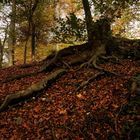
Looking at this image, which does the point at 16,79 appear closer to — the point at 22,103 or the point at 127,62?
the point at 22,103

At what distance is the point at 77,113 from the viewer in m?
6.84

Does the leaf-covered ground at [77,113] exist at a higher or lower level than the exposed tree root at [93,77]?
lower

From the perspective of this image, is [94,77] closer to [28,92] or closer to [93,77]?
[93,77]

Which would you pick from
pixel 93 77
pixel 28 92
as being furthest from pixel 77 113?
pixel 93 77

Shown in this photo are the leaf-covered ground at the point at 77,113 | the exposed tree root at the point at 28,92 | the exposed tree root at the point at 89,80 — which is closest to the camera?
the leaf-covered ground at the point at 77,113

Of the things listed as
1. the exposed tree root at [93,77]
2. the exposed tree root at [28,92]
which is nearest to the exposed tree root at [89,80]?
the exposed tree root at [93,77]

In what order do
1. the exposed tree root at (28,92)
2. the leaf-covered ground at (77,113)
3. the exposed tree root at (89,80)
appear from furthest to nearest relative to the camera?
the exposed tree root at (89,80) < the exposed tree root at (28,92) < the leaf-covered ground at (77,113)

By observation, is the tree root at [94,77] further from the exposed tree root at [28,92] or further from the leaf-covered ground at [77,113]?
the exposed tree root at [28,92]

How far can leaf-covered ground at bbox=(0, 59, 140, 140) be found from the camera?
6043mm

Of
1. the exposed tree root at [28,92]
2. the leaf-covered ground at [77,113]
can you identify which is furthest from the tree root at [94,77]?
the exposed tree root at [28,92]

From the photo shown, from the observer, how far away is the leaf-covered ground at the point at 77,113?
19.8 ft

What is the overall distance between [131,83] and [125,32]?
686 inches

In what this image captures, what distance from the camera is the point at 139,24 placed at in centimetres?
2394

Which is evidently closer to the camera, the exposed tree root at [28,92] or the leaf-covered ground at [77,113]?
the leaf-covered ground at [77,113]
